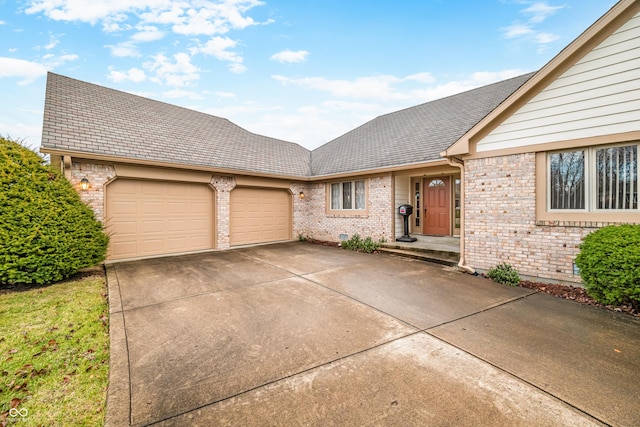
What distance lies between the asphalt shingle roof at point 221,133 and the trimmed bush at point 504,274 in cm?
365

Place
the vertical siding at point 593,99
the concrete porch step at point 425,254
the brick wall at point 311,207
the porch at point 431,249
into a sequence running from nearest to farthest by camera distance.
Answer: the vertical siding at point 593,99 → the concrete porch step at point 425,254 → the porch at point 431,249 → the brick wall at point 311,207

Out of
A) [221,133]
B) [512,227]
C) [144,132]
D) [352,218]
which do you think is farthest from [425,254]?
[144,132]

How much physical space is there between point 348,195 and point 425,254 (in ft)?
13.4

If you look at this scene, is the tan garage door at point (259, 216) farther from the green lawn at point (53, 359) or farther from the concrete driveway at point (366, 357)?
the green lawn at point (53, 359)

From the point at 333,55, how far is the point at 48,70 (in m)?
10.3

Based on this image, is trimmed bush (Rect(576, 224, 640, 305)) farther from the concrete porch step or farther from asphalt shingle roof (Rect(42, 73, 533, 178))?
asphalt shingle roof (Rect(42, 73, 533, 178))

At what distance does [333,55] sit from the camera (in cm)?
1190

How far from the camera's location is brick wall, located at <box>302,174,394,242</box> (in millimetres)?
9305

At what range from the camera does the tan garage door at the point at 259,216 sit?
393 inches

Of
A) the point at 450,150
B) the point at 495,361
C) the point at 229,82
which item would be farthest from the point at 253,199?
the point at 495,361

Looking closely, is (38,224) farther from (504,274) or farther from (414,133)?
(414,133)

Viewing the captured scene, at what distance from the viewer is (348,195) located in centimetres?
1062

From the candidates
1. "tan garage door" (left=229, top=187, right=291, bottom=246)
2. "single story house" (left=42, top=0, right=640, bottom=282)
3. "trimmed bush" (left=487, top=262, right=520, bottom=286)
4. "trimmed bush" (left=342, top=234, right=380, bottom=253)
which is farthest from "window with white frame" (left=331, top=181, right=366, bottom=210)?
"trimmed bush" (left=487, top=262, right=520, bottom=286)

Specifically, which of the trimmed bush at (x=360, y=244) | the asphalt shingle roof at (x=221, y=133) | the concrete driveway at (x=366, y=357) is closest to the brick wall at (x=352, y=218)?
the trimmed bush at (x=360, y=244)
